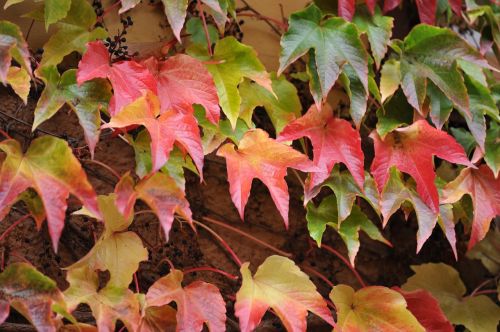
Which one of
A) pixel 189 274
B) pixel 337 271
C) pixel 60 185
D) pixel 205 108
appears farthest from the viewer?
pixel 337 271

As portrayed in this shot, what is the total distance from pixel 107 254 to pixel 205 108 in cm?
28

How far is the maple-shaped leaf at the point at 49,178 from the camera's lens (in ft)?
2.92

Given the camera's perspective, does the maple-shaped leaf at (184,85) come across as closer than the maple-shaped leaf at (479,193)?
Yes

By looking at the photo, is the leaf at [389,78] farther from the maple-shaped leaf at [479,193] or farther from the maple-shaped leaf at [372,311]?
the maple-shaped leaf at [372,311]

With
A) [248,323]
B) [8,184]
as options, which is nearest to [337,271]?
[248,323]

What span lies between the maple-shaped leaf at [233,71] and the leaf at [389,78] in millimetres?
228

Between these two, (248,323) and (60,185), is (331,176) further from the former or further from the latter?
(60,185)

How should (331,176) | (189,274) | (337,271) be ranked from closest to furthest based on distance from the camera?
(331,176) < (189,274) < (337,271)

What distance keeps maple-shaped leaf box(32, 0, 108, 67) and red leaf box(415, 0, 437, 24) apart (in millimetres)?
659

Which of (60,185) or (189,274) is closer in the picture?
(60,185)

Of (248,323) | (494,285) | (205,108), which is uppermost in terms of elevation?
(205,108)

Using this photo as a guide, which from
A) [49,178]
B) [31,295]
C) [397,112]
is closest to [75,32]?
[49,178]

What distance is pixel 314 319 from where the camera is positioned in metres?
1.40

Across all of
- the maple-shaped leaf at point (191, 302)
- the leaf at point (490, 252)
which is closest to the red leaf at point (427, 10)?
the leaf at point (490, 252)
